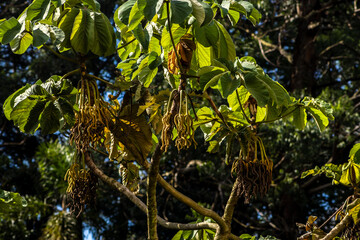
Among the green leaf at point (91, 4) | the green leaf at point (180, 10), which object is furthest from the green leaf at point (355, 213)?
the green leaf at point (91, 4)

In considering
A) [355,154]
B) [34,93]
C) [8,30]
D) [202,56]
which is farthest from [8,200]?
[355,154]

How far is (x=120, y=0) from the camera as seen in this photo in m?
7.82

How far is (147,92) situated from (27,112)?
357mm

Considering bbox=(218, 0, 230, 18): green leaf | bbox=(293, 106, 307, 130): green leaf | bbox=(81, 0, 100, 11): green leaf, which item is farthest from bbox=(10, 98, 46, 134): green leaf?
bbox=(293, 106, 307, 130): green leaf

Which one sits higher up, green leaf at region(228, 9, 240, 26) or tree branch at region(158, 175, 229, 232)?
green leaf at region(228, 9, 240, 26)

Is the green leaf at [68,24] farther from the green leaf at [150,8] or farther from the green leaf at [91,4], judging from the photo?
the green leaf at [150,8]

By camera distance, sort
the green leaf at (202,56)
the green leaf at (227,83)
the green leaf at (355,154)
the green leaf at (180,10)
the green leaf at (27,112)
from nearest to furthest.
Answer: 1. the green leaf at (180,10)
2. the green leaf at (227,83)
3. the green leaf at (27,112)
4. the green leaf at (202,56)
5. the green leaf at (355,154)

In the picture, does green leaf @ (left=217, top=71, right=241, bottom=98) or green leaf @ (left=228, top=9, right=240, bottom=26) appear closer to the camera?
green leaf @ (left=217, top=71, right=241, bottom=98)

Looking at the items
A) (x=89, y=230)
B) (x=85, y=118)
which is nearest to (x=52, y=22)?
(x=85, y=118)

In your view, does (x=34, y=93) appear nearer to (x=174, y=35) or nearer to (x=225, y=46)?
(x=174, y=35)

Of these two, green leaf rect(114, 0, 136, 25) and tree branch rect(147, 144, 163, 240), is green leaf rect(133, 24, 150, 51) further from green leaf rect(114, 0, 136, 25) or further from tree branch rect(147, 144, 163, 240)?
tree branch rect(147, 144, 163, 240)

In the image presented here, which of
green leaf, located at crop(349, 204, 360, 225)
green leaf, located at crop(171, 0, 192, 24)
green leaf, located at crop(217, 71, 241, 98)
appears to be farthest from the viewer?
green leaf, located at crop(349, 204, 360, 225)

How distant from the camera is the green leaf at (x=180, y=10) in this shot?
1.13m

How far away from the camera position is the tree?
1229 millimetres
